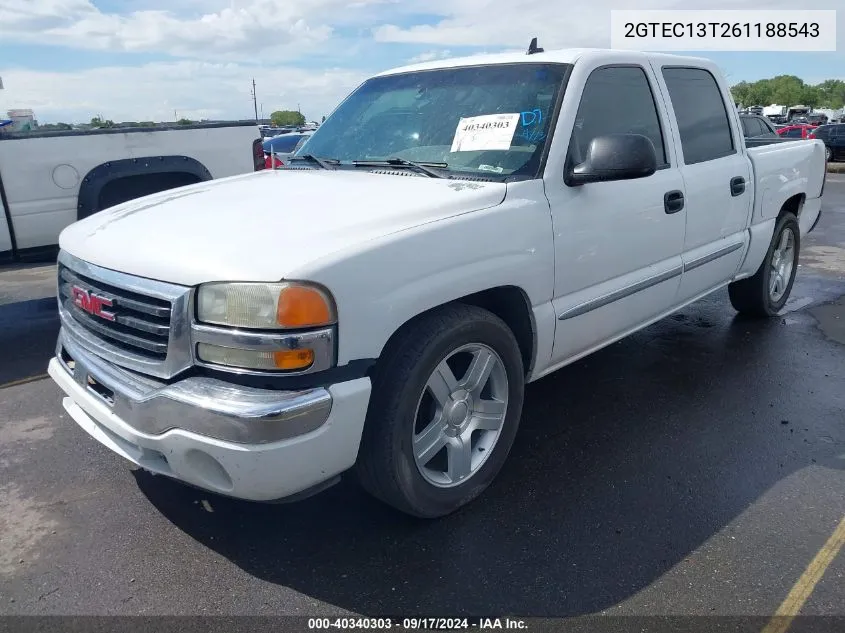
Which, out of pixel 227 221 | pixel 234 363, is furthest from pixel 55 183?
pixel 234 363

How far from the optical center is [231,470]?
2.27 m

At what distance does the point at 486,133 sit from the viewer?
128 inches

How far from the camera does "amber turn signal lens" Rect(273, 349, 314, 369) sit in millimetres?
2246

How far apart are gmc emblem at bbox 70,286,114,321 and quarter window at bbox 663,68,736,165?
10.3ft

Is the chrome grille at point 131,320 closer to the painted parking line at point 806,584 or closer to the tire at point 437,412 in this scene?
the tire at point 437,412

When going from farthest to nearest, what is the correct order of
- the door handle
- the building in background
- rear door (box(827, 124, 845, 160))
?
rear door (box(827, 124, 845, 160))
the building in background
the door handle

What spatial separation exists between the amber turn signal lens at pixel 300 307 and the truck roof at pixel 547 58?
1.94m

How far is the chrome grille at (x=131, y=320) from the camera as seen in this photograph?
7.87ft

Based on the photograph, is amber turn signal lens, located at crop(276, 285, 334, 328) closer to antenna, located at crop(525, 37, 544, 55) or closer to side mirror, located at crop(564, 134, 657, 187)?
side mirror, located at crop(564, 134, 657, 187)

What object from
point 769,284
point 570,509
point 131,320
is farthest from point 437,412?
point 769,284

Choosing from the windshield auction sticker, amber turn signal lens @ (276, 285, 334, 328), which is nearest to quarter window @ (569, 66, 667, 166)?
the windshield auction sticker

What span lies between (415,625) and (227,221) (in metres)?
1.62

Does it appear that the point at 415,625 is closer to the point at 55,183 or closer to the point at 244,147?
the point at 55,183

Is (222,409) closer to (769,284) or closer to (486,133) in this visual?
(486,133)
